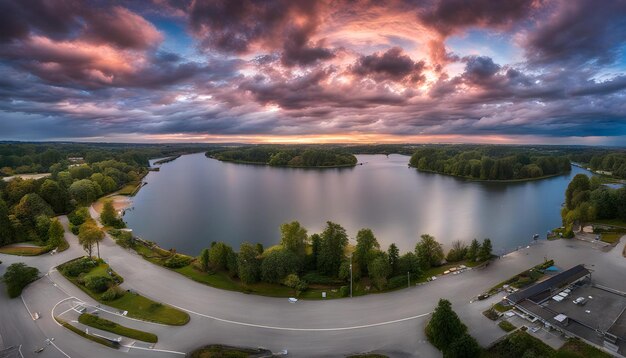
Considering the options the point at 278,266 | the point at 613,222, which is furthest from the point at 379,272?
the point at 613,222

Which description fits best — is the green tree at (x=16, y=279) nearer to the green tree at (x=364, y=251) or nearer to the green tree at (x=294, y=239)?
the green tree at (x=294, y=239)

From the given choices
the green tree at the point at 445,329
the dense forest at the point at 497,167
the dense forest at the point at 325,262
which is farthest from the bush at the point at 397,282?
the dense forest at the point at 497,167

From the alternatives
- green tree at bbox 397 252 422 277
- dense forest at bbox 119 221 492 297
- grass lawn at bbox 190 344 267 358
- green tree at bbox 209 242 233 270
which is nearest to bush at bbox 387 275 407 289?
dense forest at bbox 119 221 492 297

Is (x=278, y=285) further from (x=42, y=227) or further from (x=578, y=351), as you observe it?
(x=42, y=227)

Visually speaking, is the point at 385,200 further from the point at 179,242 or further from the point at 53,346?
the point at 53,346

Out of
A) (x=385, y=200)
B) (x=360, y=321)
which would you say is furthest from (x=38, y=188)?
(x=385, y=200)
